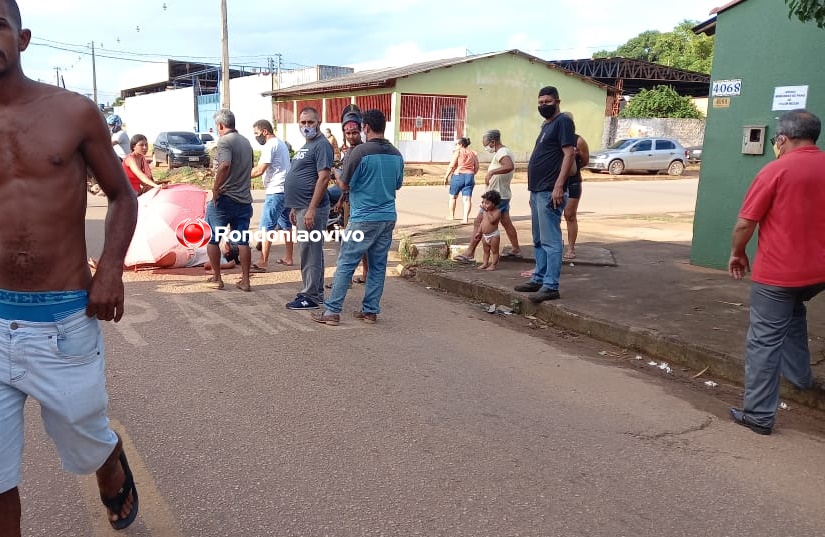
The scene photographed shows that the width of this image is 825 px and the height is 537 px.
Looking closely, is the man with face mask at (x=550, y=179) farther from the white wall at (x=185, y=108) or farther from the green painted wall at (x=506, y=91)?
the white wall at (x=185, y=108)

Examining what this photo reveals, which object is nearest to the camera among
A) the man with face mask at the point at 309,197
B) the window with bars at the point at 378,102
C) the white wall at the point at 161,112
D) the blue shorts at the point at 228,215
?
the man with face mask at the point at 309,197

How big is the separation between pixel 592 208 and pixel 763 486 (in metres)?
14.0

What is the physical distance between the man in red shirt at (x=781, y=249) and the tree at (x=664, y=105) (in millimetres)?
35858

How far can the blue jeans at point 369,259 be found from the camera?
616 centimetres

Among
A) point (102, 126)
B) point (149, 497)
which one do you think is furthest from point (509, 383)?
point (102, 126)

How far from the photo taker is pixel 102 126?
238 centimetres

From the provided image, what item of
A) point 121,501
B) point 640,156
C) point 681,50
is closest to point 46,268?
point 121,501

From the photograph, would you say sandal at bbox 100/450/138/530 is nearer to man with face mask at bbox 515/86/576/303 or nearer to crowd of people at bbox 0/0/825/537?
crowd of people at bbox 0/0/825/537

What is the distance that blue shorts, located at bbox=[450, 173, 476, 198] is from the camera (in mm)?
12789

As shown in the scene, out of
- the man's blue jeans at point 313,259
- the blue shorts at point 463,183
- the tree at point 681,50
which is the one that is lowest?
the man's blue jeans at point 313,259

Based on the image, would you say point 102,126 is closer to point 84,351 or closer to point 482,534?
point 84,351

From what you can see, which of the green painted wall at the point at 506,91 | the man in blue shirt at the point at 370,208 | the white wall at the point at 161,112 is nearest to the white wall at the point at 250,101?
the white wall at the point at 161,112

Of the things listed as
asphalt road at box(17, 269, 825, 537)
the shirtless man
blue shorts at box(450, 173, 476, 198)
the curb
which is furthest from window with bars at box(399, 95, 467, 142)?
the shirtless man

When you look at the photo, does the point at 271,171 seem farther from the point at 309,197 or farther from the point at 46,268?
the point at 46,268
